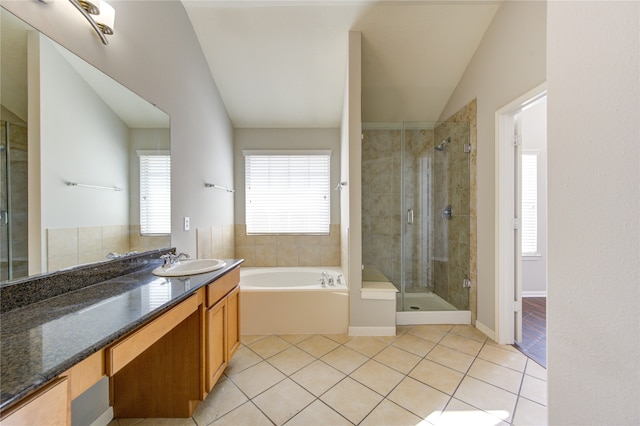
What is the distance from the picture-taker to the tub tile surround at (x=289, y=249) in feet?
10.9

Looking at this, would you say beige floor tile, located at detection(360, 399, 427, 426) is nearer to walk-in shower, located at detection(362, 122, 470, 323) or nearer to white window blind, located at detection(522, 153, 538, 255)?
walk-in shower, located at detection(362, 122, 470, 323)

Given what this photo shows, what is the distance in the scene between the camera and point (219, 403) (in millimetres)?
1437

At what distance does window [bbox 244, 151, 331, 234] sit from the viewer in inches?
131

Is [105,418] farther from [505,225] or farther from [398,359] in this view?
[505,225]

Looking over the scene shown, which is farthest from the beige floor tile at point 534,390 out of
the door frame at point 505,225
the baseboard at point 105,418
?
the baseboard at point 105,418

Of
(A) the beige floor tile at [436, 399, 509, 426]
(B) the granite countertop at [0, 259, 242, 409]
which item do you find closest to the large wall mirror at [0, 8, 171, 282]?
(B) the granite countertop at [0, 259, 242, 409]

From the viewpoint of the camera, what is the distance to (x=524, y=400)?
1.45 metres

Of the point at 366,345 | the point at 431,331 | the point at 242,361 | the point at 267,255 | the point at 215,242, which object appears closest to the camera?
the point at 242,361

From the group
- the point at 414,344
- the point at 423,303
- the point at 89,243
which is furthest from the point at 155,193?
the point at 423,303

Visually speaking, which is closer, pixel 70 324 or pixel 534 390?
pixel 70 324

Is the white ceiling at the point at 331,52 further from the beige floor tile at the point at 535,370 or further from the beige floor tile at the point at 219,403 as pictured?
the beige floor tile at the point at 219,403

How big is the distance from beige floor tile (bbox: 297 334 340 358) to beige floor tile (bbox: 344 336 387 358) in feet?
0.46

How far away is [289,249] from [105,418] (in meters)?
2.24

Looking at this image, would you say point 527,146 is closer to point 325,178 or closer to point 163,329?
point 325,178
